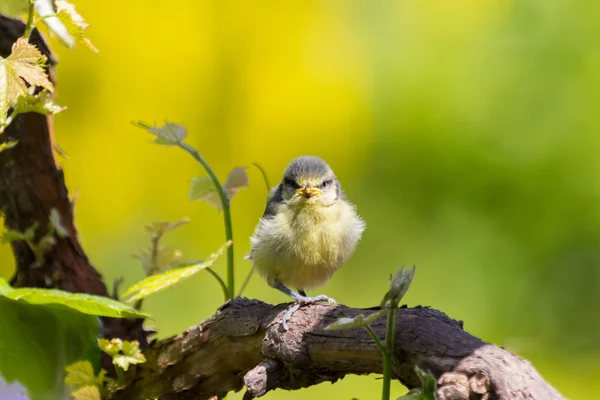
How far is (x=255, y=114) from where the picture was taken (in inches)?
77.9

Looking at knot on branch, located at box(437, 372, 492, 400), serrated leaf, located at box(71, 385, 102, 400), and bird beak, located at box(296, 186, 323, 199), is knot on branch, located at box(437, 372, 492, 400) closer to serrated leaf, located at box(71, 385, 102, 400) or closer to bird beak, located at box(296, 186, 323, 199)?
serrated leaf, located at box(71, 385, 102, 400)

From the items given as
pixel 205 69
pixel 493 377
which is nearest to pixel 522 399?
pixel 493 377

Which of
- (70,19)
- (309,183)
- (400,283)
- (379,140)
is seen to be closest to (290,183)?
(309,183)

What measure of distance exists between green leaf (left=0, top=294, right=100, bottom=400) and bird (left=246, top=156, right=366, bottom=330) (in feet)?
0.99

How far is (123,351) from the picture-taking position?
93 cm

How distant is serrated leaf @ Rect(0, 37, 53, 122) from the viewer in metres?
0.79

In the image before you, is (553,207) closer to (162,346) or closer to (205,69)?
(205,69)

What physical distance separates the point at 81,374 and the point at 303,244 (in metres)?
0.38

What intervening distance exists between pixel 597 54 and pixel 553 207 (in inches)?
17.1

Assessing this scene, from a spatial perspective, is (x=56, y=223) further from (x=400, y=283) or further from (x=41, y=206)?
(x=400, y=283)

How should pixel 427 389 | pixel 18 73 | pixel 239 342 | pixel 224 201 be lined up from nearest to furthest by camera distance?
pixel 427 389 < pixel 18 73 < pixel 239 342 < pixel 224 201

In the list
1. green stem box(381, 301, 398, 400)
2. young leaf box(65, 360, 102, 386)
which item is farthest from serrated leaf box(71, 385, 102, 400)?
green stem box(381, 301, 398, 400)

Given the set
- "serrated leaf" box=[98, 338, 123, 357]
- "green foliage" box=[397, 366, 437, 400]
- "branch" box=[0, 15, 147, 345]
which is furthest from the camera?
"branch" box=[0, 15, 147, 345]

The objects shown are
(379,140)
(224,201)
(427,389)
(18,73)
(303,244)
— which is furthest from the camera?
(379,140)
